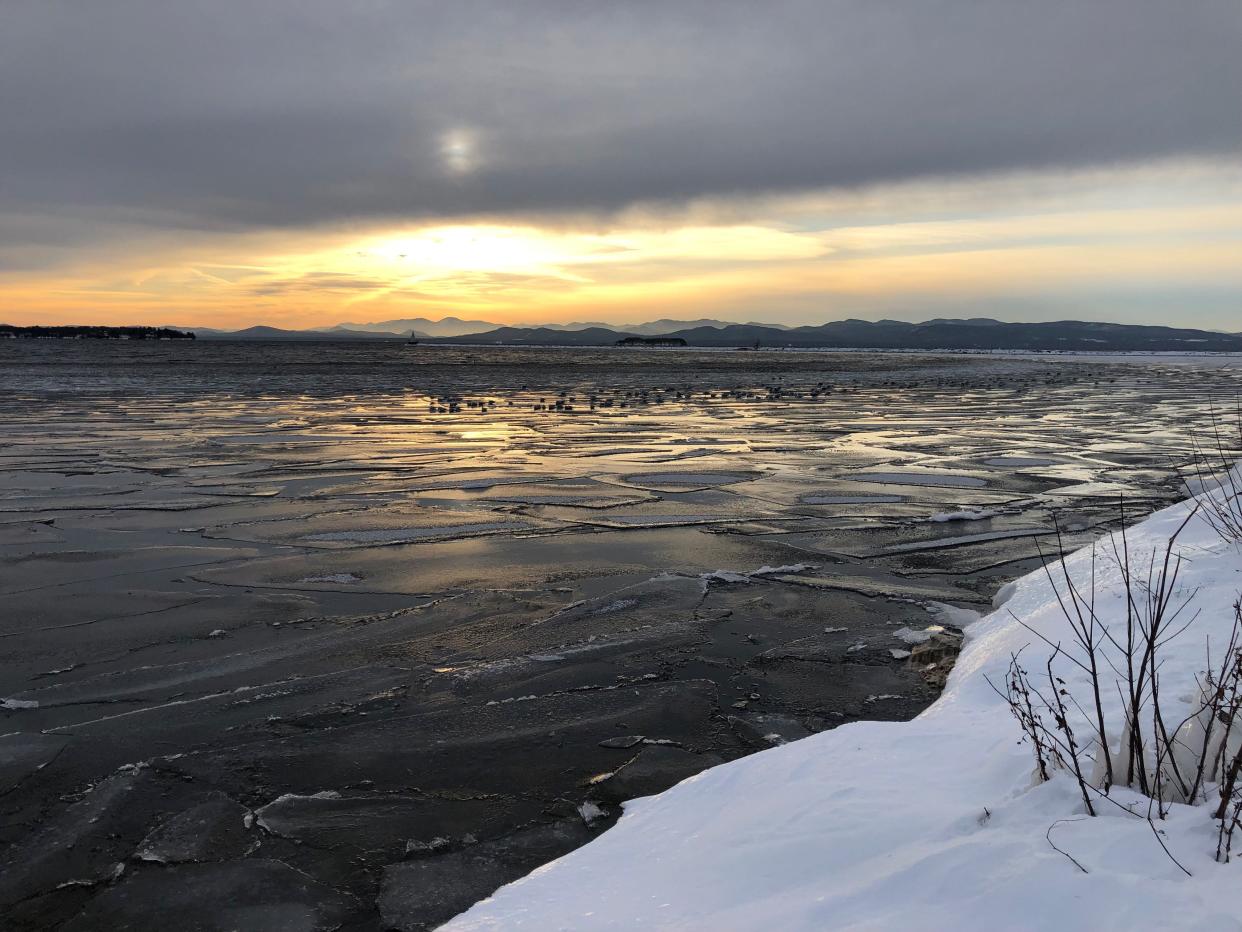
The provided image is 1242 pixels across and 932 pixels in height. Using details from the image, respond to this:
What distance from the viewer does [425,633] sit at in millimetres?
6754

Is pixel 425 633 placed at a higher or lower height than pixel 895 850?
lower

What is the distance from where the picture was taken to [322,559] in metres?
8.84

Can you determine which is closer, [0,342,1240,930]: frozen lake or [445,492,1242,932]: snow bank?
[445,492,1242,932]: snow bank

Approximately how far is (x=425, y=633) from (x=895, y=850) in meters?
4.53

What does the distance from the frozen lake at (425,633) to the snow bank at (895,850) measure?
0.69 metres

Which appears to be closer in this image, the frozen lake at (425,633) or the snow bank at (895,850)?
the snow bank at (895,850)

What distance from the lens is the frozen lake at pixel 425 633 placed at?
411 centimetres

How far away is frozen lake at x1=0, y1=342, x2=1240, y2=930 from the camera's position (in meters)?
4.11

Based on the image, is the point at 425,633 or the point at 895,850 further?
the point at 425,633

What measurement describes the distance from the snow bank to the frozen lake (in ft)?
2.25

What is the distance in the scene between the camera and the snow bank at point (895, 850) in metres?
2.48

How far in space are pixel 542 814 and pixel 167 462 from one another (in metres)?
13.0

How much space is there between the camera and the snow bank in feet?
8.13

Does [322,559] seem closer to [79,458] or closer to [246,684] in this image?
[246,684]
